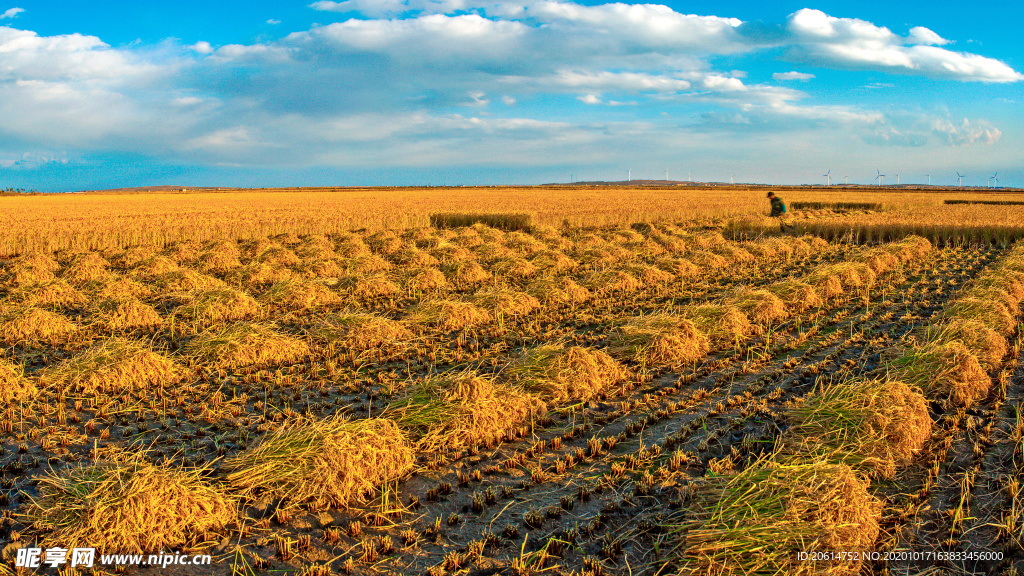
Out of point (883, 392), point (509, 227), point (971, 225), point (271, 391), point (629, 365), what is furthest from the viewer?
point (509, 227)

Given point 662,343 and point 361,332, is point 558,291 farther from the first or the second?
point 361,332

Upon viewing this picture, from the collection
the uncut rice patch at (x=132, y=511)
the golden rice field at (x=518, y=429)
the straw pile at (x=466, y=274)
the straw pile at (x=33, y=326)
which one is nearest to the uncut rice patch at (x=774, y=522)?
the golden rice field at (x=518, y=429)

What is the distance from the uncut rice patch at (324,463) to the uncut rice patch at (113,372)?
2.20 m

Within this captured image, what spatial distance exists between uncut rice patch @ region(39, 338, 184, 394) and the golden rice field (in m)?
0.03

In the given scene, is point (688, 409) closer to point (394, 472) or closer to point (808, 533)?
point (808, 533)

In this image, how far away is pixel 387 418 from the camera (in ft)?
15.4

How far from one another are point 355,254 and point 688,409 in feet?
37.5

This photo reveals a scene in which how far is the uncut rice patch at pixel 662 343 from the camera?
655 cm

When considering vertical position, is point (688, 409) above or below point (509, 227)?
below

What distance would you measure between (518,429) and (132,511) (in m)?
2.68

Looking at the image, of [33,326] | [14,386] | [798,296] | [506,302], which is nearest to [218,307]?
[33,326]

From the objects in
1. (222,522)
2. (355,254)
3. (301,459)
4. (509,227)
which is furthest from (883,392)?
(509,227)

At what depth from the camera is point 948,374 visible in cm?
555

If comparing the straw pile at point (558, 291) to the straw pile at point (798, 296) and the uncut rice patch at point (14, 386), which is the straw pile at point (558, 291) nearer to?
the straw pile at point (798, 296)
